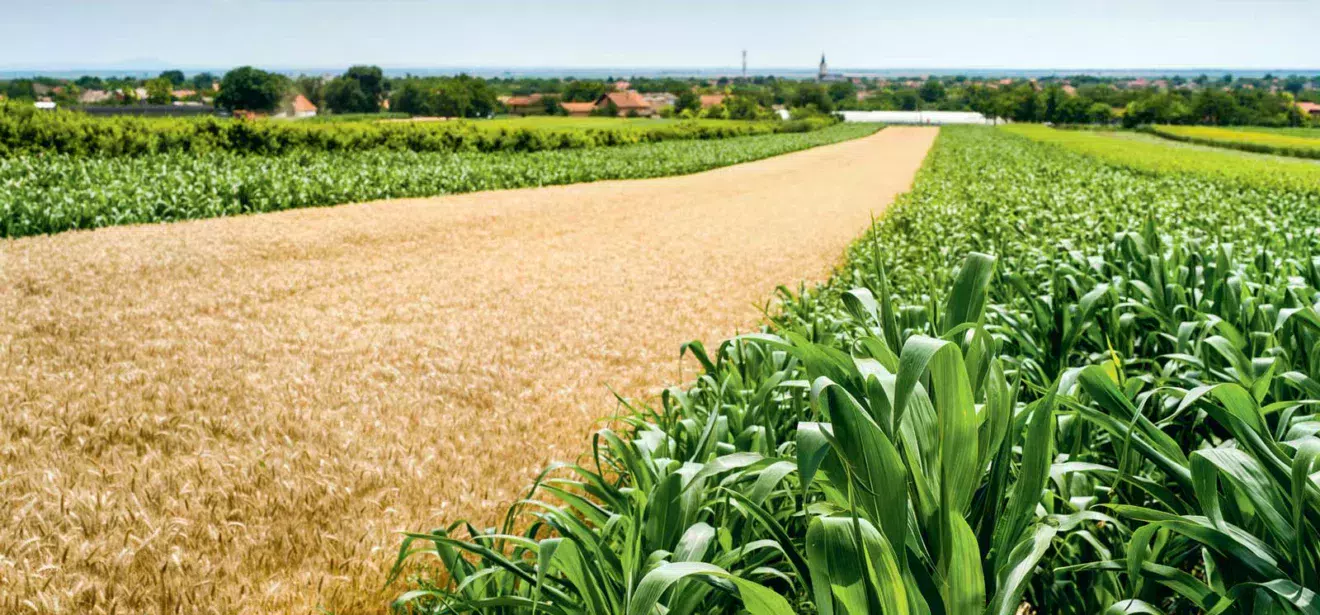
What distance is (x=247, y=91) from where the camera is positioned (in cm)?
8856

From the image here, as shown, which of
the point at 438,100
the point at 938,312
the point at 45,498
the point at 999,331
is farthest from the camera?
the point at 438,100

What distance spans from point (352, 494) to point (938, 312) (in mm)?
2698

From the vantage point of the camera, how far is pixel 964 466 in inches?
56.0

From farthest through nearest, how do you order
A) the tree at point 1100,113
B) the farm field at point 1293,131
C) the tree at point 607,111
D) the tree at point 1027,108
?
the tree at point 1027,108
the tree at point 1100,113
the tree at point 607,111
the farm field at point 1293,131

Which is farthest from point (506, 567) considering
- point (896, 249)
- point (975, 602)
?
point (896, 249)

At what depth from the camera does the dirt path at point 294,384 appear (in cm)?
309

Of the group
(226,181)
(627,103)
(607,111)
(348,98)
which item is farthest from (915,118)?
(226,181)

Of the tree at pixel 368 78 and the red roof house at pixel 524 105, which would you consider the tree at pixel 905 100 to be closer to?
the red roof house at pixel 524 105

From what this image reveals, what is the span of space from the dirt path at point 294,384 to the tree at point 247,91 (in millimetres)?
88249

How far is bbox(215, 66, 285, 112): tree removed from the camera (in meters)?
88.2

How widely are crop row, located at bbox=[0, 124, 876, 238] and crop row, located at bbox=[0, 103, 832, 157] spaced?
115 cm

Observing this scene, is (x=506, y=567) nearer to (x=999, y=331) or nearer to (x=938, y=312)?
(x=938, y=312)

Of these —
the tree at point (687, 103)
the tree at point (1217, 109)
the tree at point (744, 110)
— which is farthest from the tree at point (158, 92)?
the tree at point (1217, 109)

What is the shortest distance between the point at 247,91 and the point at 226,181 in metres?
85.3
